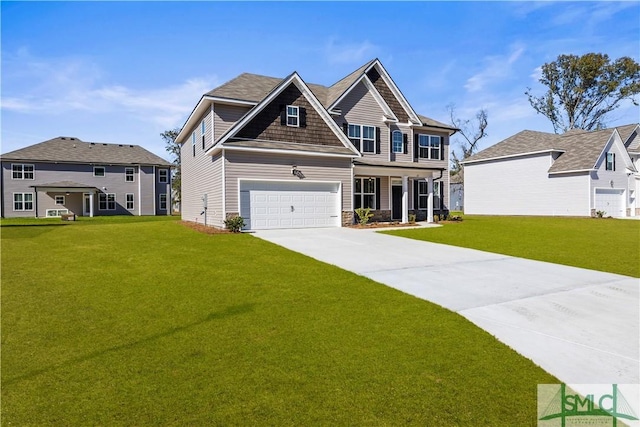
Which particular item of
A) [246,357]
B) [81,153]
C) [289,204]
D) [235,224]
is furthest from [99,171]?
[246,357]

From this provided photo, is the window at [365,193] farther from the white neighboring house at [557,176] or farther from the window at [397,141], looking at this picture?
the white neighboring house at [557,176]

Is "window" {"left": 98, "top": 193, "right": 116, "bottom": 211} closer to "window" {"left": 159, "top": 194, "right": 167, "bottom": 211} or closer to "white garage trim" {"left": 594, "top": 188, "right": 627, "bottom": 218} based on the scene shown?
"window" {"left": 159, "top": 194, "right": 167, "bottom": 211}

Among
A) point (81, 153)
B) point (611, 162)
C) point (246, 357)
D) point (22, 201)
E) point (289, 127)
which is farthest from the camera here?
point (81, 153)

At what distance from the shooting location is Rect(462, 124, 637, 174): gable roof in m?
28.2

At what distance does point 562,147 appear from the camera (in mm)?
30812

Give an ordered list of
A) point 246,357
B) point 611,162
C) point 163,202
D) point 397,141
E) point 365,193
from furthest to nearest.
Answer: point 163,202 < point 611,162 < point 397,141 < point 365,193 < point 246,357

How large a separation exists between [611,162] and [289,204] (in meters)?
28.8

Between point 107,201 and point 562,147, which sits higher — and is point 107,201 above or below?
below

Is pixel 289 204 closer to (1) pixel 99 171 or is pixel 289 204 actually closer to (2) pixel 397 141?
A: (2) pixel 397 141

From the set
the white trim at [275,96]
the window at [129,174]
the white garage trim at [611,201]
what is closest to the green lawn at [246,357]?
the white trim at [275,96]

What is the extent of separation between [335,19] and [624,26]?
1532cm

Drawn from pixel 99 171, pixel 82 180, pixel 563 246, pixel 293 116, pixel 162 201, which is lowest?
pixel 563 246

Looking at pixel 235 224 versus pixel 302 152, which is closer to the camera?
pixel 235 224

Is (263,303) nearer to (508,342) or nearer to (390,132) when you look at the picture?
(508,342)
